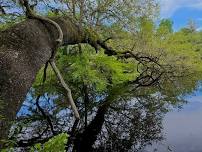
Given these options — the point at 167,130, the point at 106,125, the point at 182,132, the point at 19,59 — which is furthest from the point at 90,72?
the point at 182,132

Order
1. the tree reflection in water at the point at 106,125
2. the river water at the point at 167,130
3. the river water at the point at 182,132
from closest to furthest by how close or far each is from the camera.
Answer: the tree reflection in water at the point at 106,125 → the river water at the point at 167,130 → the river water at the point at 182,132

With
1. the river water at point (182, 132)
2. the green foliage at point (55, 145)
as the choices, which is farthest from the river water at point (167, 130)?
the green foliage at point (55, 145)

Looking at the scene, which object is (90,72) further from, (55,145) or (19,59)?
(55,145)

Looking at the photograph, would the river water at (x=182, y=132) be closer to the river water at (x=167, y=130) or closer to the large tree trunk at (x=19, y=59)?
the river water at (x=167, y=130)

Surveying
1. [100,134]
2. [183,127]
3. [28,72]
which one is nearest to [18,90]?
[28,72]

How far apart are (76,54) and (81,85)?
187cm

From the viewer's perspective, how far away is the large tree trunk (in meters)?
4.42

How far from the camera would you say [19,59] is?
4.89 metres

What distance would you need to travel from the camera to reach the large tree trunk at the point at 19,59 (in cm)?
442

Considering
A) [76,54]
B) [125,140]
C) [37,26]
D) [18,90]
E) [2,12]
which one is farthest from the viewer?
[125,140]

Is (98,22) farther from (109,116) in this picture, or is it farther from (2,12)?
(2,12)

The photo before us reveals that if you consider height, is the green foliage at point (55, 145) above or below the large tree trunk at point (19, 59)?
below

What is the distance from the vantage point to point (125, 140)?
12.4m

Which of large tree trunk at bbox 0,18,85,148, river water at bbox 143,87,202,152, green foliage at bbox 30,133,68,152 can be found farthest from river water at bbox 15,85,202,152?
green foliage at bbox 30,133,68,152
